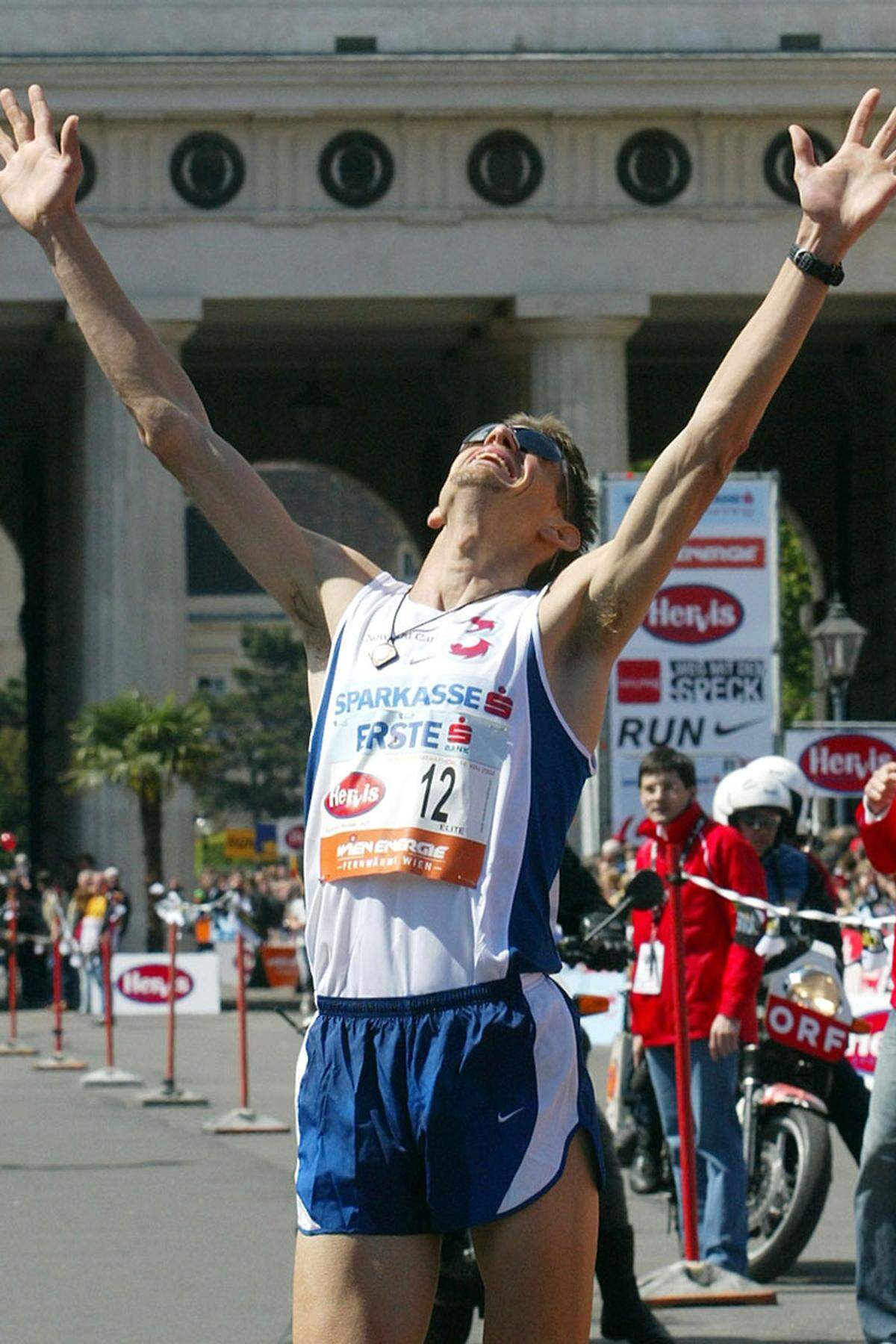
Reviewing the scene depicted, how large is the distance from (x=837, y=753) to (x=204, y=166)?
1988 cm

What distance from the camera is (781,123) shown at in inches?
1620

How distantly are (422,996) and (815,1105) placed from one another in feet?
20.5

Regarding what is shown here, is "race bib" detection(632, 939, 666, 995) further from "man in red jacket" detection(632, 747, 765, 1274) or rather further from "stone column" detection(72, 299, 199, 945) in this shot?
"stone column" detection(72, 299, 199, 945)

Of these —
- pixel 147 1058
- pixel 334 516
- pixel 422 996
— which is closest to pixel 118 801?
pixel 147 1058

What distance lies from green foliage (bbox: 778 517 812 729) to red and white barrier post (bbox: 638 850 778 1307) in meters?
57.8

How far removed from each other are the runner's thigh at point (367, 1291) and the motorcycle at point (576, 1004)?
1.99m


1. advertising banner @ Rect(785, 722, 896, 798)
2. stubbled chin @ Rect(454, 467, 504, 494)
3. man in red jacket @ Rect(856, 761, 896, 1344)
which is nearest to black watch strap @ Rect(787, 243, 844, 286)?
stubbled chin @ Rect(454, 467, 504, 494)

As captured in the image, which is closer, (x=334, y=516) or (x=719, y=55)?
(x=719, y=55)

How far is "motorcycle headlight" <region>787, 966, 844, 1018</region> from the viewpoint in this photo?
10673 mm

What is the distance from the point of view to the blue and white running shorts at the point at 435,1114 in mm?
4320

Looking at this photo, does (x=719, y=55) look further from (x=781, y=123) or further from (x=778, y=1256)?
(x=778, y=1256)

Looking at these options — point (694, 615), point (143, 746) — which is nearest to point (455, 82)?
point (143, 746)

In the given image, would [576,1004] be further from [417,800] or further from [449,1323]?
[417,800]

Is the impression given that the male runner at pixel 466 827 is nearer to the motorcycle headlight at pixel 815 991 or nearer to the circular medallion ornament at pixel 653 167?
the motorcycle headlight at pixel 815 991
